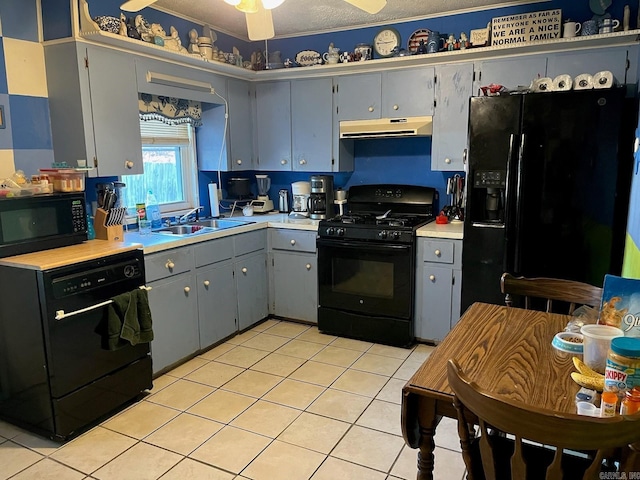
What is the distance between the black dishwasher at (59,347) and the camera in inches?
92.7

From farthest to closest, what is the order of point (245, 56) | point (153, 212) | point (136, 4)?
point (245, 56)
point (153, 212)
point (136, 4)

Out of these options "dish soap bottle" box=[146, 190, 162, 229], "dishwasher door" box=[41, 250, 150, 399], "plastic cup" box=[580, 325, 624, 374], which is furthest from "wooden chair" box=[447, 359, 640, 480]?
"dish soap bottle" box=[146, 190, 162, 229]

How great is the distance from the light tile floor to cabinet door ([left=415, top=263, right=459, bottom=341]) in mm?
259

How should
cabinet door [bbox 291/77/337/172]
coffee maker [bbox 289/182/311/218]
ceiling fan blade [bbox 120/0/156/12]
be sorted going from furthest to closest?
1. coffee maker [bbox 289/182/311/218]
2. cabinet door [bbox 291/77/337/172]
3. ceiling fan blade [bbox 120/0/156/12]

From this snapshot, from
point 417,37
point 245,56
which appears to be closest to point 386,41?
point 417,37

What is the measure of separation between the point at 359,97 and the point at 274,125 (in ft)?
2.78

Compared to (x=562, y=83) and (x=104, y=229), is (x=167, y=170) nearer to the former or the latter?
(x=104, y=229)

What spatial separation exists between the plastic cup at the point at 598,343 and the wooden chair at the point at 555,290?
62cm

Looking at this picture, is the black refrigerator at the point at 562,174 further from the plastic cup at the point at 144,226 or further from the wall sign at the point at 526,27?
the plastic cup at the point at 144,226

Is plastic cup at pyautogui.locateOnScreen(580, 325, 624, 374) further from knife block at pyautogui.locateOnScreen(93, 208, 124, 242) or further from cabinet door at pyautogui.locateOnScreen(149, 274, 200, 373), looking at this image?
knife block at pyautogui.locateOnScreen(93, 208, 124, 242)

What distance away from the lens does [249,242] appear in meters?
3.88

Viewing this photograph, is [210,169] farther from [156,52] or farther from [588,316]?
[588,316]

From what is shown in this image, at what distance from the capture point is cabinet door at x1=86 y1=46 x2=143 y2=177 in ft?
9.67

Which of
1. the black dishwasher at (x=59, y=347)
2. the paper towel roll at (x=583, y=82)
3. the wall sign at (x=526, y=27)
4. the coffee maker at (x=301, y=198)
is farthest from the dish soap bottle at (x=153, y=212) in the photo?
the paper towel roll at (x=583, y=82)
